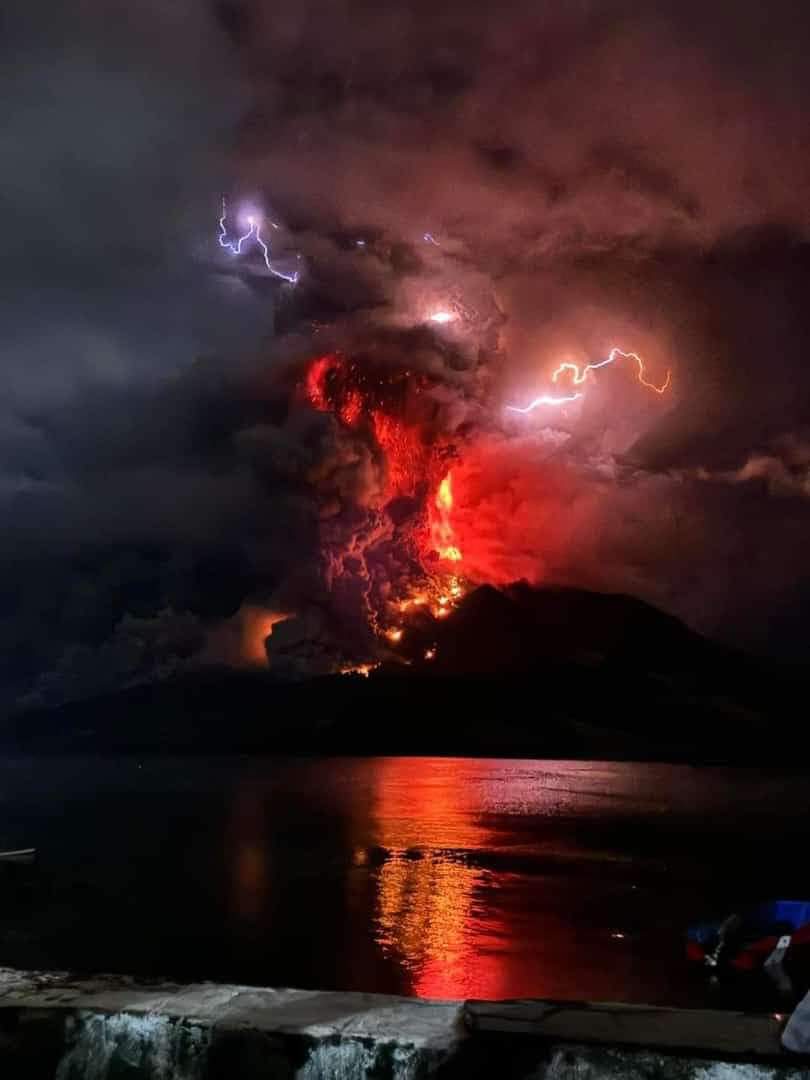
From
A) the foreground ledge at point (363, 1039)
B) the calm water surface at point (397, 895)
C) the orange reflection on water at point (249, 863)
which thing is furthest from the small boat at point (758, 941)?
the foreground ledge at point (363, 1039)

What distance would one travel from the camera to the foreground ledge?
7.89 meters

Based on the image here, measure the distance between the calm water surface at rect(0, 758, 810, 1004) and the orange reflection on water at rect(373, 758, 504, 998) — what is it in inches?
7.1

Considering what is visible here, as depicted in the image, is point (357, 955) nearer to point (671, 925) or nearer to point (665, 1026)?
point (671, 925)

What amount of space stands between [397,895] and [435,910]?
6542mm

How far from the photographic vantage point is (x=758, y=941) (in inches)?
1398

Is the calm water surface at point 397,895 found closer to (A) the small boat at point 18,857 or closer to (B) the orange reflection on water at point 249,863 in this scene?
(B) the orange reflection on water at point 249,863

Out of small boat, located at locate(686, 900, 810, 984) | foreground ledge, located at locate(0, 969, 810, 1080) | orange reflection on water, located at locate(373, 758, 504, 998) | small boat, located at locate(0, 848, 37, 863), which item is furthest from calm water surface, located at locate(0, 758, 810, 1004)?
foreground ledge, located at locate(0, 969, 810, 1080)

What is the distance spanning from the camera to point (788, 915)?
1481 inches

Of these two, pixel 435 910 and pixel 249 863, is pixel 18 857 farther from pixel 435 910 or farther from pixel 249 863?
pixel 435 910

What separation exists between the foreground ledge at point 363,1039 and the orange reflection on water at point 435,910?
2553 cm

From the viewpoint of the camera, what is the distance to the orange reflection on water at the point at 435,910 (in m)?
36.5

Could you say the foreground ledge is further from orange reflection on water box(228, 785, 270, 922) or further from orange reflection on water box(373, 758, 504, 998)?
orange reflection on water box(228, 785, 270, 922)

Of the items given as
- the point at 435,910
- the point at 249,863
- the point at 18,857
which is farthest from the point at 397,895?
the point at 18,857

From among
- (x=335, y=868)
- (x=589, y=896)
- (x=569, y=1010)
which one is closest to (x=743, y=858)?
(x=589, y=896)
